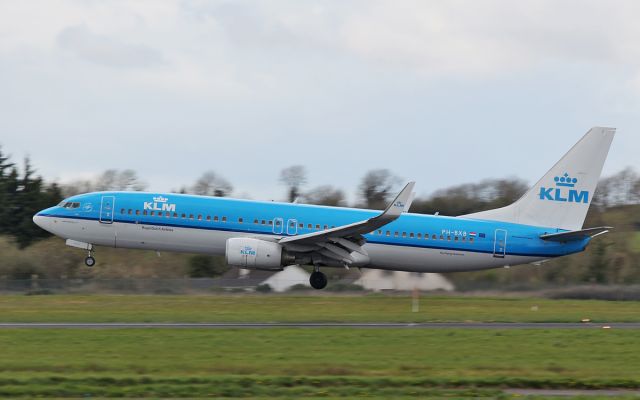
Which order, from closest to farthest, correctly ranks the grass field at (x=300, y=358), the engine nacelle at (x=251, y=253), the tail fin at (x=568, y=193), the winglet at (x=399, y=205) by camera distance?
1. the grass field at (x=300, y=358)
2. the winglet at (x=399, y=205)
3. the engine nacelle at (x=251, y=253)
4. the tail fin at (x=568, y=193)

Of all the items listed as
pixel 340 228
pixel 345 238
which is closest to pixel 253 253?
pixel 340 228

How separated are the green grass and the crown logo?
15.3 feet

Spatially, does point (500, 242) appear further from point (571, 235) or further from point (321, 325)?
point (321, 325)

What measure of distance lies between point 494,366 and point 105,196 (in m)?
20.6

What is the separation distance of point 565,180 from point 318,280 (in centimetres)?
1071

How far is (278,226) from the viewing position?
33750 millimetres

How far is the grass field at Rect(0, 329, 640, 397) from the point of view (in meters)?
15.4

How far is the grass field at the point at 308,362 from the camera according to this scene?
15352 mm

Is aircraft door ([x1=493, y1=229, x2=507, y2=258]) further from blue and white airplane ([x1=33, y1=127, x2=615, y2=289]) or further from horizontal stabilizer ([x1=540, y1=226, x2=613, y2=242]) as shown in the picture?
horizontal stabilizer ([x1=540, y1=226, x2=613, y2=242])

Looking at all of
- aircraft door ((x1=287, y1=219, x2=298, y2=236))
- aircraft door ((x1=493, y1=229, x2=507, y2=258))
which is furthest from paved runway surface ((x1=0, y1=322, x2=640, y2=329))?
aircraft door ((x1=287, y1=219, x2=298, y2=236))

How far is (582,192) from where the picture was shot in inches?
1406

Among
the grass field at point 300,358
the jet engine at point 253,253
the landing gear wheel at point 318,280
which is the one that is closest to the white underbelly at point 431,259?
the landing gear wheel at point 318,280

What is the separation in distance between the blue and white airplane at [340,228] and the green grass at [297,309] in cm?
158

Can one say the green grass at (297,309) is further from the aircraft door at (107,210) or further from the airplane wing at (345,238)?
the aircraft door at (107,210)
